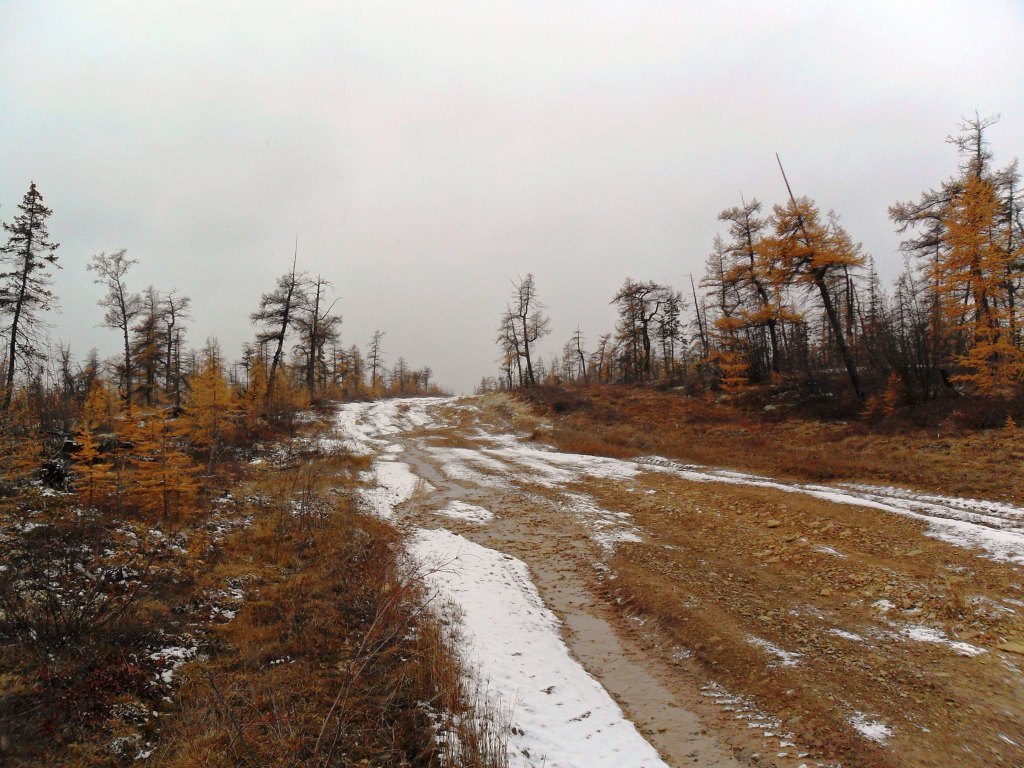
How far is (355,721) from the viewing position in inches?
167

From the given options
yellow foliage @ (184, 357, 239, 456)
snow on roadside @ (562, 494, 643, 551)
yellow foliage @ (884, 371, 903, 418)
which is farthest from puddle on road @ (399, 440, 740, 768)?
yellow foliage @ (884, 371, 903, 418)

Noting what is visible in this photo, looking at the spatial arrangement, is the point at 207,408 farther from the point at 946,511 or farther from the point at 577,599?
the point at 946,511

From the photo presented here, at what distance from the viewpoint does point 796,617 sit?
6.76 m

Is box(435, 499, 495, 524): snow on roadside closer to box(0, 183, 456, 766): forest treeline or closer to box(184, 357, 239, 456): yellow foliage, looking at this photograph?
box(0, 183, 456, 766): forest treeline

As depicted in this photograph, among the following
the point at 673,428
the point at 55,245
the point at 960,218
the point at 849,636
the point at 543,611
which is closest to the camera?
the point at 849,636

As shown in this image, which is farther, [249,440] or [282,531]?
[249,440]

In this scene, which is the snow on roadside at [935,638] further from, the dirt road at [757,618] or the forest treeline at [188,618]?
the forest treeline at [188,618]

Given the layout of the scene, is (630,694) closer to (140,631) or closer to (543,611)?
(543,611)

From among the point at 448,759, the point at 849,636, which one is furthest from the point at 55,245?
the point at 849,636

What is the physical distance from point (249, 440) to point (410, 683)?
72.8ft

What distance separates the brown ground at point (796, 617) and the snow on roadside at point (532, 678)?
0.36 m

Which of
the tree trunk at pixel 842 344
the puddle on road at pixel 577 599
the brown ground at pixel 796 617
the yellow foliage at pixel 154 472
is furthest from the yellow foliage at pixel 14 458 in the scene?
the tree trunk at pixel 842 344

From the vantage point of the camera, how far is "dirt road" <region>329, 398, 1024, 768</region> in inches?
179

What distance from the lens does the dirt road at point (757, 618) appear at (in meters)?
4.55
